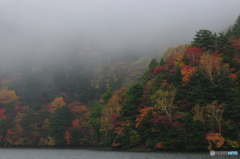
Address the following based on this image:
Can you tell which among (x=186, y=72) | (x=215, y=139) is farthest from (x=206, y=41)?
(x=215, y=139)

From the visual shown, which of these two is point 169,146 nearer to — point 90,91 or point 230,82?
point 230,82

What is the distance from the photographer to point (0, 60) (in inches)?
4707

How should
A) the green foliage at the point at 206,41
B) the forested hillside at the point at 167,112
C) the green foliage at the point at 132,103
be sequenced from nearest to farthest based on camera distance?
the forested hillside at the point at 167,112
the green foliage at the point at 132,103
the green foliage at the point at 206,41

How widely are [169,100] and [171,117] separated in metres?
2.69

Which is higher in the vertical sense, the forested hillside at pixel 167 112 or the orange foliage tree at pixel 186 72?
the orange foliage tree at pixel 186 72

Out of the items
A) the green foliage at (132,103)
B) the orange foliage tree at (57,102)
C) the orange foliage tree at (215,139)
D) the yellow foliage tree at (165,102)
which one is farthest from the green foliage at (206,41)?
the orange foliage tree at (57,102)

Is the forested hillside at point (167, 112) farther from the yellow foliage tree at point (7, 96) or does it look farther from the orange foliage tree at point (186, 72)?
the yellow foliage tree at point (7, 96)

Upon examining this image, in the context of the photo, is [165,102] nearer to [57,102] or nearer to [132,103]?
[132,103]

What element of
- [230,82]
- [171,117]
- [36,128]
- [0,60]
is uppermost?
[0,60]

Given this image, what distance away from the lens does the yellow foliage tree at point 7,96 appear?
80.4 meters

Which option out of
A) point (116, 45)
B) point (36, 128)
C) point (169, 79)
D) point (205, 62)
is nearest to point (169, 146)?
point (169, 79)

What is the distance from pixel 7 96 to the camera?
81312 millimetres

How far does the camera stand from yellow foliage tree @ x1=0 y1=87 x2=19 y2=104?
8041cm

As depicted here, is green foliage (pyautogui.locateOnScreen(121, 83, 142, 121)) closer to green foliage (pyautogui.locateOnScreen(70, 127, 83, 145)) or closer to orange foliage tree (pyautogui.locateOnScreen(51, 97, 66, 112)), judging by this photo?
green foliage (pyautogui.locateOnScreen(70, 127, 83, 145))
